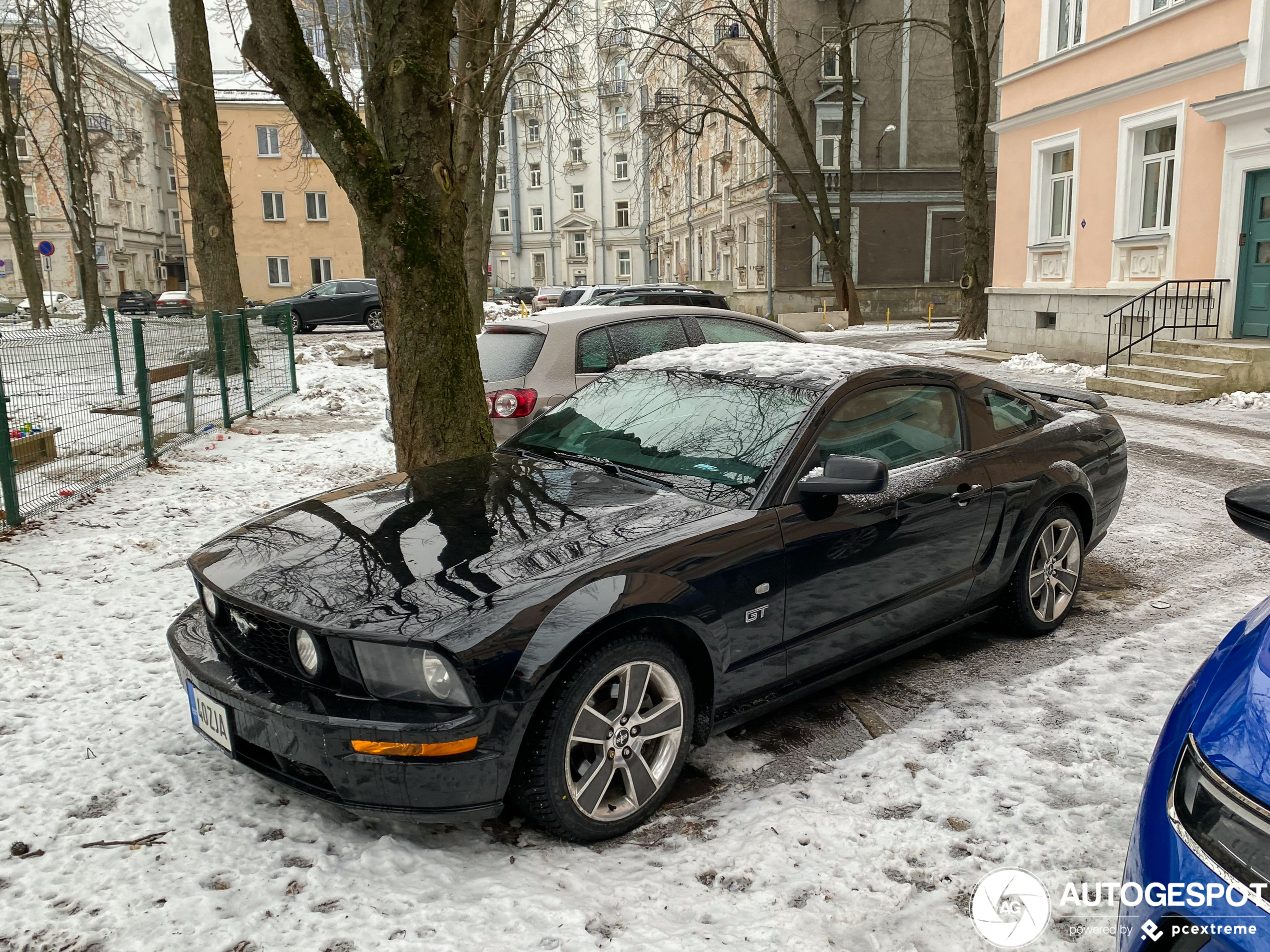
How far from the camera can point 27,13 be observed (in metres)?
22.8

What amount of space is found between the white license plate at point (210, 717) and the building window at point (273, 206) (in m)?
51.5

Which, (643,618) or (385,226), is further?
(385,226)

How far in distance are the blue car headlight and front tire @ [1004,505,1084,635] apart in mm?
2929

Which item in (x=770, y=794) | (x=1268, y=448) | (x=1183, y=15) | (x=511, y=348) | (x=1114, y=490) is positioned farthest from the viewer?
(x=1183, y=15)

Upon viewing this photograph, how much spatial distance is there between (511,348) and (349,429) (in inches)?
180

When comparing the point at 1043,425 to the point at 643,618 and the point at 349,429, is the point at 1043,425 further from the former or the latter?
the point at 349,429

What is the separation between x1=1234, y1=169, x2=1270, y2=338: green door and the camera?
1452 cm

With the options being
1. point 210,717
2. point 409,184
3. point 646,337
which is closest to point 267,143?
point 646,337

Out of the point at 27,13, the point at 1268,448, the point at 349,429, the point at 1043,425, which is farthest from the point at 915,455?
the point at 27,13

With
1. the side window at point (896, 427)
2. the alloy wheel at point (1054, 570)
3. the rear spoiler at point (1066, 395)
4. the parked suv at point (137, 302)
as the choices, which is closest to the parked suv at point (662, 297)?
the rear spoiler at point (1066, 395)

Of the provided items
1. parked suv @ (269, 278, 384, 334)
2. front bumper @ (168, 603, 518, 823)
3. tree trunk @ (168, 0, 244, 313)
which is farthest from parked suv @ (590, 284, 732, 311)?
parked suv @ (269, 278, 384, 334)

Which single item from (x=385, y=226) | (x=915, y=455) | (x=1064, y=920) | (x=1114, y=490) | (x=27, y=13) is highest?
(x=27, y=13)

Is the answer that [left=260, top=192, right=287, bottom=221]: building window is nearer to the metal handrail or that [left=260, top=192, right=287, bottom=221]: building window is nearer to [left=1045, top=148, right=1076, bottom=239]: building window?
[left=1045, top=148, right=1076, bottom=239]: building window

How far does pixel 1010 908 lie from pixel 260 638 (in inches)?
96.3
